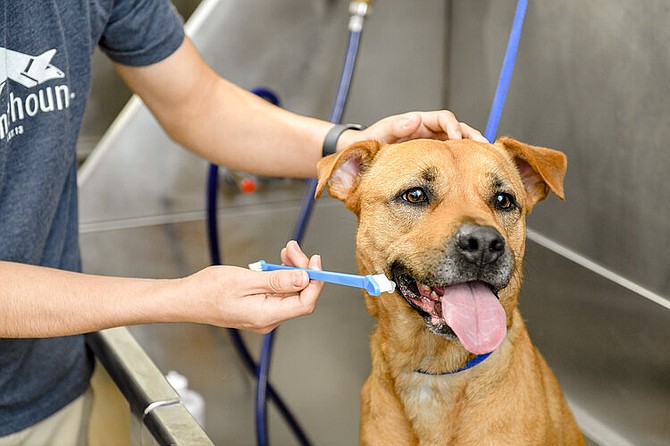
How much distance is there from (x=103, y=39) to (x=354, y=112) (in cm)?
74

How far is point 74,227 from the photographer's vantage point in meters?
1.57

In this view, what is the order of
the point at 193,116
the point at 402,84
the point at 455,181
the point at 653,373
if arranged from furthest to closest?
the point at 402,84, the point at 193,116, the point at 653,373, the point at 455,181

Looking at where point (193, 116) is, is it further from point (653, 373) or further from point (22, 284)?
point (653, 373)

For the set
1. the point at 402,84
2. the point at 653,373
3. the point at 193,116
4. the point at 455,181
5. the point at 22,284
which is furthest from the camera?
the point at 402,84

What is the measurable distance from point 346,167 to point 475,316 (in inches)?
15.4

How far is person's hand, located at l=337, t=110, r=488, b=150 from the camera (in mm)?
1421

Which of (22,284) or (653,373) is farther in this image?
(653,373)

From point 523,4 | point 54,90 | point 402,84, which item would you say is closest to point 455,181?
point 523,4

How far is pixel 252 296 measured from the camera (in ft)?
3.69

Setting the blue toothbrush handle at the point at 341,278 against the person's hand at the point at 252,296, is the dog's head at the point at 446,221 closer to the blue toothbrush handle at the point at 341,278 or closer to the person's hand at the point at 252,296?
the blue toothbrush handle at the point at 341,278

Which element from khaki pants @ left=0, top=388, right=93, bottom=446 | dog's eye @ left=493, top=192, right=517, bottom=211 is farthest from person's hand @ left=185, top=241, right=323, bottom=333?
khaki pants @ left=0, top=388, right=93, bottom=446

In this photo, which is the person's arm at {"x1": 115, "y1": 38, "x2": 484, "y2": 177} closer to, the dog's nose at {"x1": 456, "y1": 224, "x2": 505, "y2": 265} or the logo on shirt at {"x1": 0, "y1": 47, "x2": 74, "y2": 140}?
the logo on shirt at {"x1": 0, "y1": 47, "x2": 74, "y2": 140}

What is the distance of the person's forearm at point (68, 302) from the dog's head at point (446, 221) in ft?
1.01

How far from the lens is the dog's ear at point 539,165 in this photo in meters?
1.34
